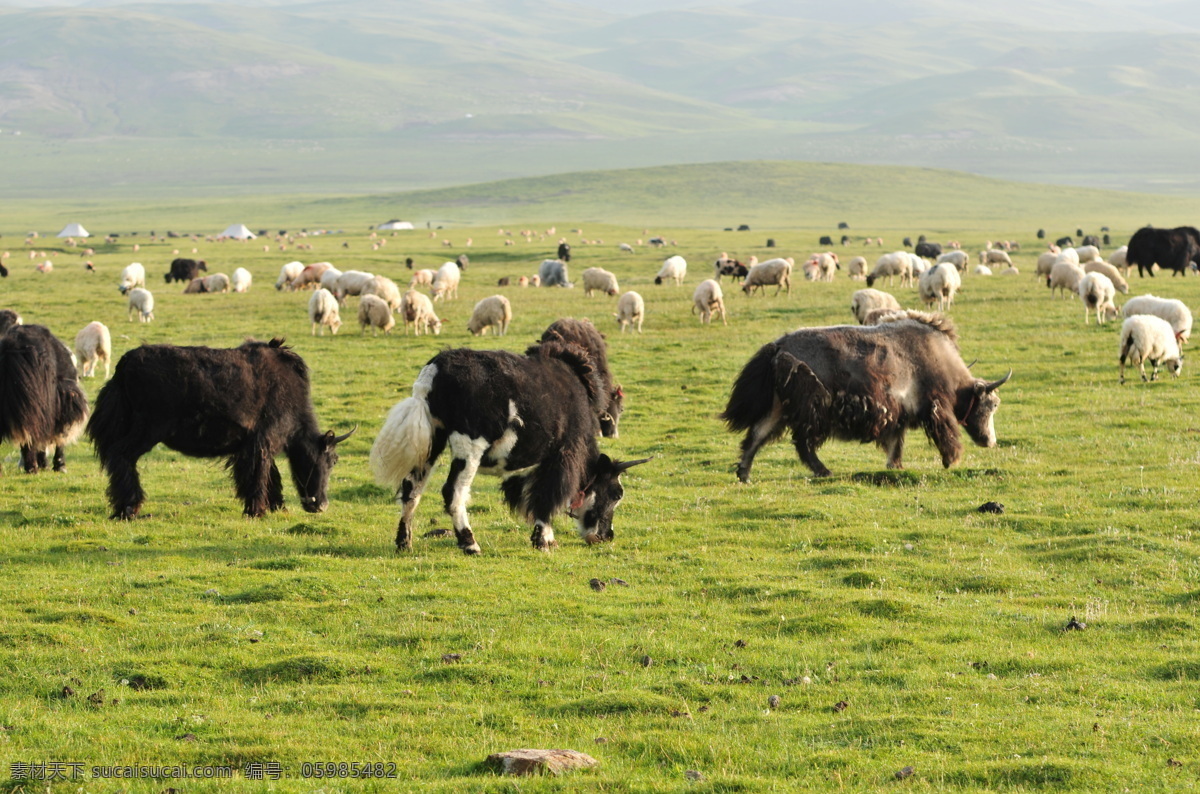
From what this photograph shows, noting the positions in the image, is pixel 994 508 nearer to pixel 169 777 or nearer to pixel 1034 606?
pixel 1034 606

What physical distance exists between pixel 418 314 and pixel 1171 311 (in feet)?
56.1

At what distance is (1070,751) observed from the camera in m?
6.89

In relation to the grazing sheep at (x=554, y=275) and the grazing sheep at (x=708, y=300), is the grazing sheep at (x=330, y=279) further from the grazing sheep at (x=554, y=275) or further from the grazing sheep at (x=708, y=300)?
the grazing sheep at (x=708, y=300)

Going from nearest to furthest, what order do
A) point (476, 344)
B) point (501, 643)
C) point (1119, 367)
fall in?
point (501, 643) < point (1119, 367) < point (476, 344)

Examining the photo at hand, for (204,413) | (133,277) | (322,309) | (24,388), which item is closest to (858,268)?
(322,309)

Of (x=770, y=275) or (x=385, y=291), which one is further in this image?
(x=770, y=275)

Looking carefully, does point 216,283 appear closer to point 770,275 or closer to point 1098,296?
point 770,275

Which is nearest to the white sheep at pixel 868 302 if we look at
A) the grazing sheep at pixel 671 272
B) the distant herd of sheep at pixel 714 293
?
the distant herd of sheep at pixel 714 293

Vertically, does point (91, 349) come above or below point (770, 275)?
below

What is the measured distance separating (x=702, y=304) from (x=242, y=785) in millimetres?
26819

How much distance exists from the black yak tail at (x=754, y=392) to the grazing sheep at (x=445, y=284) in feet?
86.5

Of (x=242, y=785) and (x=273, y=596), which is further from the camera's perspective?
(x=273, y=596)

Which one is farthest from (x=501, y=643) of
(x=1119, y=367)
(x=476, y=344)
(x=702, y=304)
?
(x=702, y=304)

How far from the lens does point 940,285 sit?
108ft
